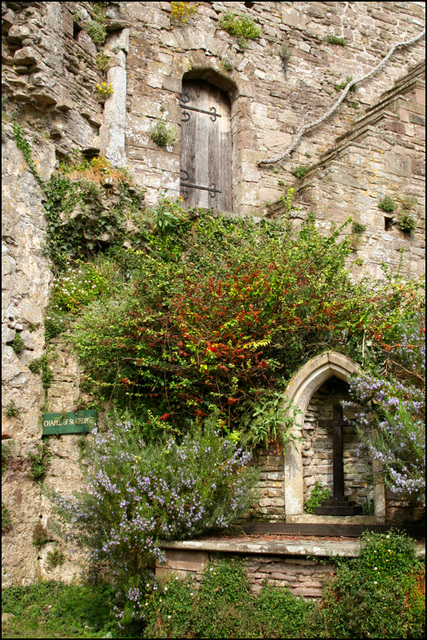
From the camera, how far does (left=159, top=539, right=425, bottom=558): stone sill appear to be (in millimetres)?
4680

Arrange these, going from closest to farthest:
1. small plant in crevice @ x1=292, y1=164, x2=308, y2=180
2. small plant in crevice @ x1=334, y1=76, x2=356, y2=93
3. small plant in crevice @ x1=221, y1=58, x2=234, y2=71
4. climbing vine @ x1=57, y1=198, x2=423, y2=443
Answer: climbing vine @ x1=57, y1=198, x2=423, y2=443 < small plant in crevice @ x1=221, y1=58, x2=234, y2=71 < small plant in crevice @ x1=292, y1=164, x2=308, y2=180 < small plant in crevice @ x1=334, y1=76, x2=356, y2=93

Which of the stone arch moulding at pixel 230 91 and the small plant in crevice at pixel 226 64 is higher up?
the small plant in crevice at pixel 226 64

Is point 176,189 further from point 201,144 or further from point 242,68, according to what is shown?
point 242,68

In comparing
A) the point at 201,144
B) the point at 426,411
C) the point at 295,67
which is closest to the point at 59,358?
the point at 426,411

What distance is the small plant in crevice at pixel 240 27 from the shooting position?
10094mm

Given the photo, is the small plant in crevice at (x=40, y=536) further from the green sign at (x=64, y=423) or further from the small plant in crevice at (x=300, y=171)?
the small plant in crevice at (x=300, y=171)

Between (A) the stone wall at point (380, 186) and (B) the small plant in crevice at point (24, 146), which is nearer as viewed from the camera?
(B) the small plant in crevice at point (24, 146)

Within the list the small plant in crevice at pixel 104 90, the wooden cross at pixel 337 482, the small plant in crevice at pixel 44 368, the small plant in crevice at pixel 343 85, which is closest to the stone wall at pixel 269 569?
the wooden cross at pixel 337 482

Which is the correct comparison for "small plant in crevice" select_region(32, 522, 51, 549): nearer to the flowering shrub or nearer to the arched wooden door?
the flowering shrub

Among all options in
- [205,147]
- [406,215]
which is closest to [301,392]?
[406,215]

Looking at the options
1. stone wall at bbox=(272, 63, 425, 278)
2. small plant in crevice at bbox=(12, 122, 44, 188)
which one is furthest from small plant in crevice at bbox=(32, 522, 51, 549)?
stone wall at bbox=(272, 63, 425, 278)

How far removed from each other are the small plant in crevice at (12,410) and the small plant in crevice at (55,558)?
1.40 meters

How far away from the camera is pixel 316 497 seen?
19.7ft

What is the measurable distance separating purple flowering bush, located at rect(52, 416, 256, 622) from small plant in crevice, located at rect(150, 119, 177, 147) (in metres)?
5.15
